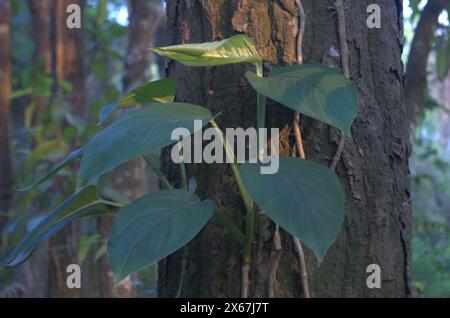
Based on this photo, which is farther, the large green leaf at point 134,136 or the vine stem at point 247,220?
the vine stem at point 247,220

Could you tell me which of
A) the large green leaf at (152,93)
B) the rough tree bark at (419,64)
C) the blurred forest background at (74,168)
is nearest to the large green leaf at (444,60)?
the blurred forest background at (74,168)

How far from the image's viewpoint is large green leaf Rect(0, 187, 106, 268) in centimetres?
121

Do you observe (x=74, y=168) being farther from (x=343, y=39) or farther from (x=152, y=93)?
(x=343, y=39)

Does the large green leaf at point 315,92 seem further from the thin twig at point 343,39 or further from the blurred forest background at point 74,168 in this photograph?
the blurred forest background at point 74,168

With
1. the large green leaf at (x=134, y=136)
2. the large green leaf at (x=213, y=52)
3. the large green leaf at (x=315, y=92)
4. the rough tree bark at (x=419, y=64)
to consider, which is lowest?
the large green leaf at (x=134, y=136)

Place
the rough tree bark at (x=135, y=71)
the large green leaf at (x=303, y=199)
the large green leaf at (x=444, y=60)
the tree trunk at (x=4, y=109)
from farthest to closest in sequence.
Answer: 1. the tree trunk at (x=4, y=109)
2. the rough tree bark at (x=135, y=71)
3. the large green leaf at (x=444, y=60)
4. the large green leaf at (x=303, y=199)

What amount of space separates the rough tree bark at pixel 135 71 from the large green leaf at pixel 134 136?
7.58 feet

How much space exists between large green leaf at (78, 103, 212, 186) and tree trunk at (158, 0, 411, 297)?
0.69ft

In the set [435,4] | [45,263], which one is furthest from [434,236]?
[45,263]

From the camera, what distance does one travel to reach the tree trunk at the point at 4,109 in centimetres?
415

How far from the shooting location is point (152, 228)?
106cm

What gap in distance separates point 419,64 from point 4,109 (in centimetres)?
291

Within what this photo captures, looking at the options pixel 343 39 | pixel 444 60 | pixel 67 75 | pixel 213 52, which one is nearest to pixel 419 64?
pixel 444 60

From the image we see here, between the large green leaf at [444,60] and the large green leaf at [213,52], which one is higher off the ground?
the large green leaf at [444,60]
